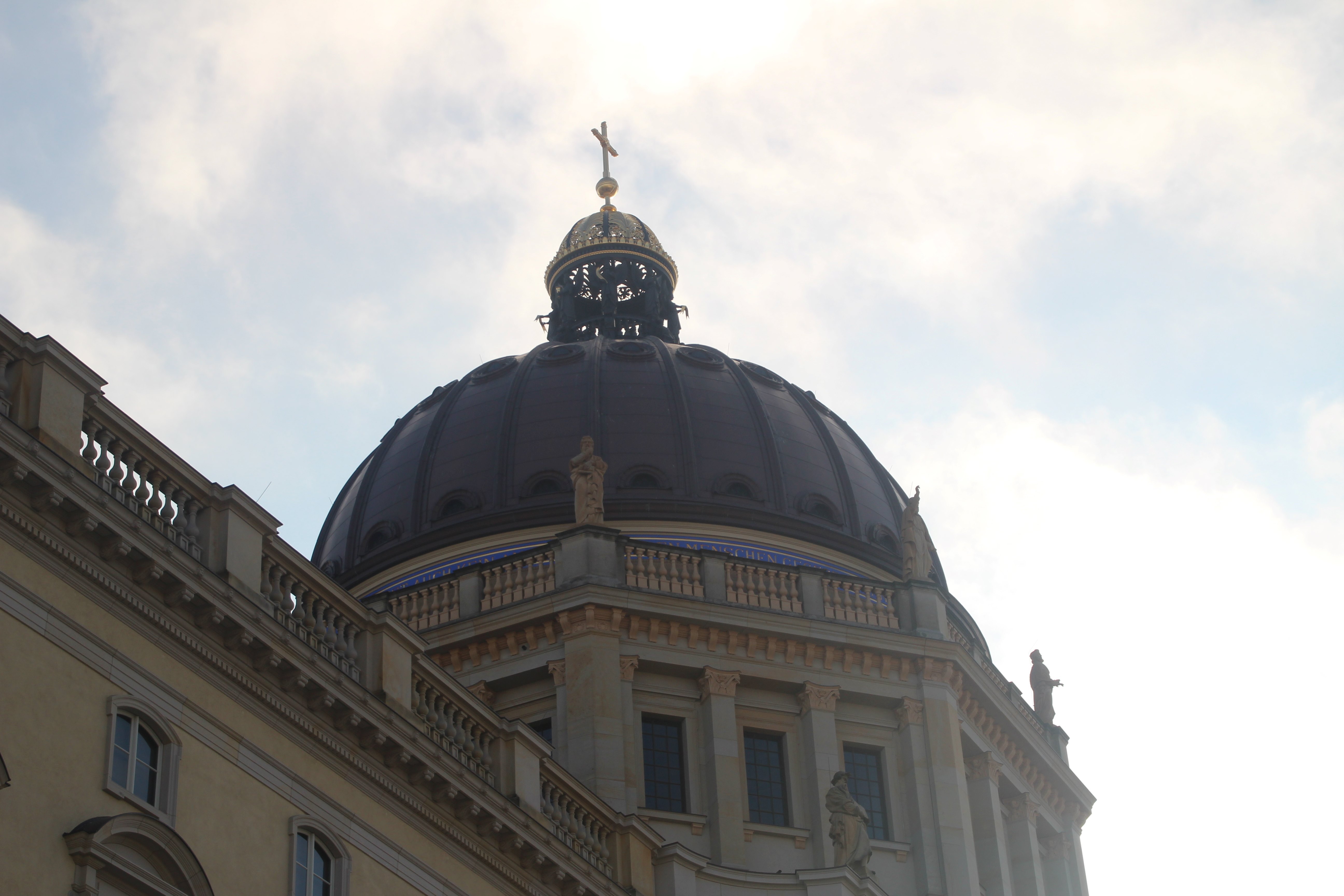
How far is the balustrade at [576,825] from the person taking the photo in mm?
27234

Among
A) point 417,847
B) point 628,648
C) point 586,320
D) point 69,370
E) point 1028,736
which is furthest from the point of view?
point 586,320

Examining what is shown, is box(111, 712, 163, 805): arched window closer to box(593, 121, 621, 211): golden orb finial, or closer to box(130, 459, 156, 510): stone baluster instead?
box(130, 459, 156, 510): stone baluster

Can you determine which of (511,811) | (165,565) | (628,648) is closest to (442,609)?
(628,648)

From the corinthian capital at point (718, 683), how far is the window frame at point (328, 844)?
1978cm

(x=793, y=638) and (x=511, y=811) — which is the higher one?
(x=793, y=638)

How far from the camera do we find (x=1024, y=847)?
152 feet

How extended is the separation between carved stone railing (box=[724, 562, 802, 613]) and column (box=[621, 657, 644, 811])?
2763 mm

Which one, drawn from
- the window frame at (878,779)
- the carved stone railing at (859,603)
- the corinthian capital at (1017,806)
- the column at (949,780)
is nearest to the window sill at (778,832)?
the window frame at (878,779)

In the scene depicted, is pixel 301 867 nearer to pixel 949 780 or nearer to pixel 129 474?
pixel 129 474

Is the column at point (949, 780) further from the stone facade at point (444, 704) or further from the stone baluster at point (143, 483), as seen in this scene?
the stone baluster at point (143, 483)

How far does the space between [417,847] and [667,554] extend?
64.3ft

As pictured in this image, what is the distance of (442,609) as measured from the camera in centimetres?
4316

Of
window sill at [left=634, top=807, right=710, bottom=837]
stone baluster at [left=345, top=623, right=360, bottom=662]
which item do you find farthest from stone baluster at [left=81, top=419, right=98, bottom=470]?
window sill at [left=634, top=807, right=710, bottom=837]

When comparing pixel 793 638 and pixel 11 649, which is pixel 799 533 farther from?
pixel 11 649
